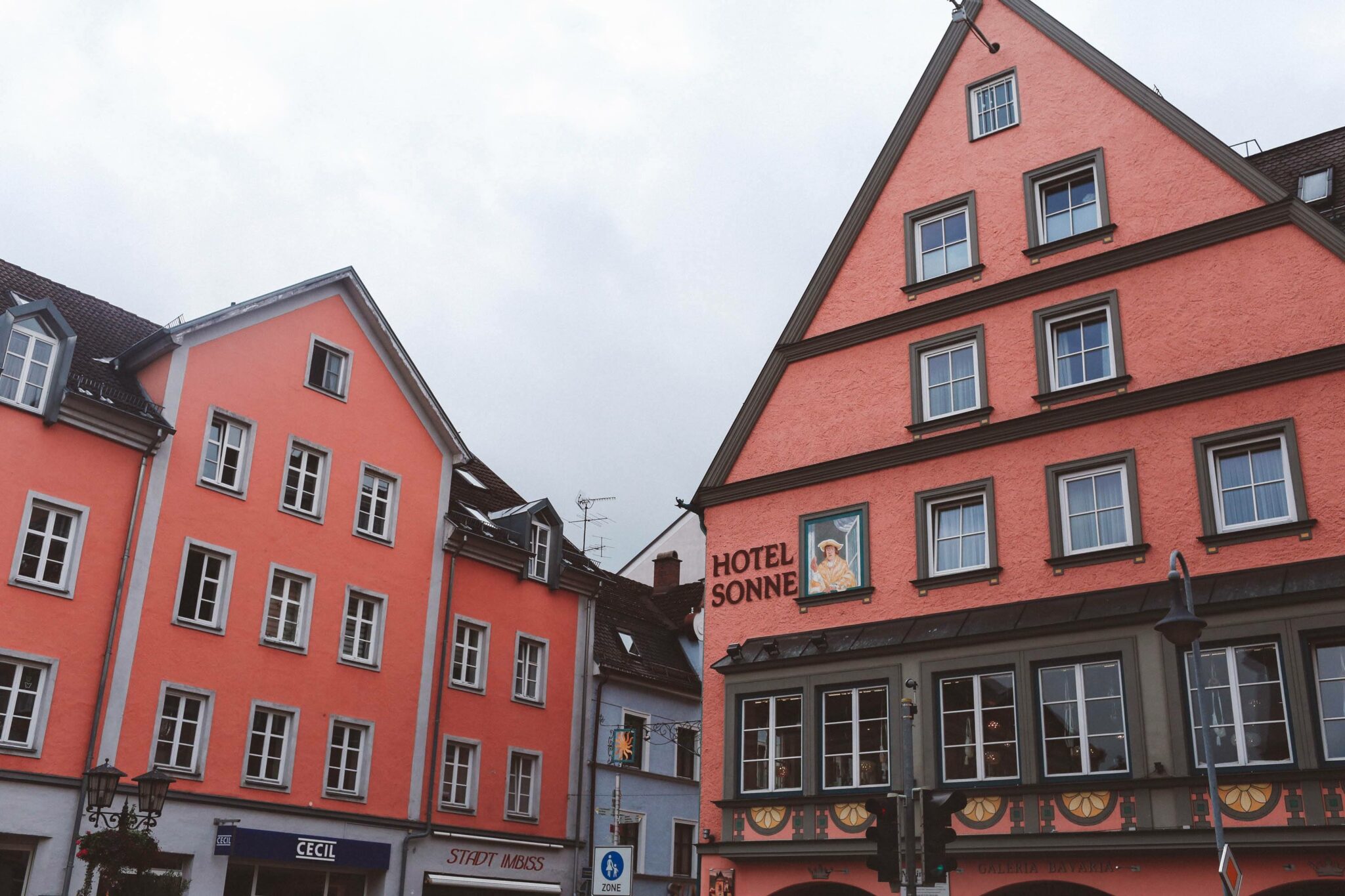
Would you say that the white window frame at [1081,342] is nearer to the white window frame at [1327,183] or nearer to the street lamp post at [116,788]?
the white window frame at [1327,183]

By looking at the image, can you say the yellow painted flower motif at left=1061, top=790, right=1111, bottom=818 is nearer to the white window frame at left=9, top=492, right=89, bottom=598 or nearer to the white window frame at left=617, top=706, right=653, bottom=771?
the white window frame at left=9, top=492, right=89, bottom=598

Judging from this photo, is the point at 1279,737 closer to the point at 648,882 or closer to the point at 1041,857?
the point at 1041,857

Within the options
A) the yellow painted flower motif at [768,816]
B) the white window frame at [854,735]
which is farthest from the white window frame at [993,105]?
the yellow painted flower motif at [768,816]

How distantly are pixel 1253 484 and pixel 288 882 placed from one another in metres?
20.4

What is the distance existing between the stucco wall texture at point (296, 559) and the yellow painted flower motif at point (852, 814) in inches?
502

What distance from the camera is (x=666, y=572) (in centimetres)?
4488

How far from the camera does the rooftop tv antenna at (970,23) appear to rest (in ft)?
77.2

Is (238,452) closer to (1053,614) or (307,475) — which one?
(307,475)

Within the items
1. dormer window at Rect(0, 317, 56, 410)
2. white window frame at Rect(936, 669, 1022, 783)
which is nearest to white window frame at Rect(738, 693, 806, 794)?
white window frame at Rect(936, 669, 1022, 783)

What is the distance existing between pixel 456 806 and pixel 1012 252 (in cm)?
1840

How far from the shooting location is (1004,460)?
67.7 feet

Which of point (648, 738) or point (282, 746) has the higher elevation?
point (648, 738)

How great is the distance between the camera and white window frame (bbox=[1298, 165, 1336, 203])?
2203 centimetres

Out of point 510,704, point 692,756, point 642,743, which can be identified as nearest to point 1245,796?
point 510,704
